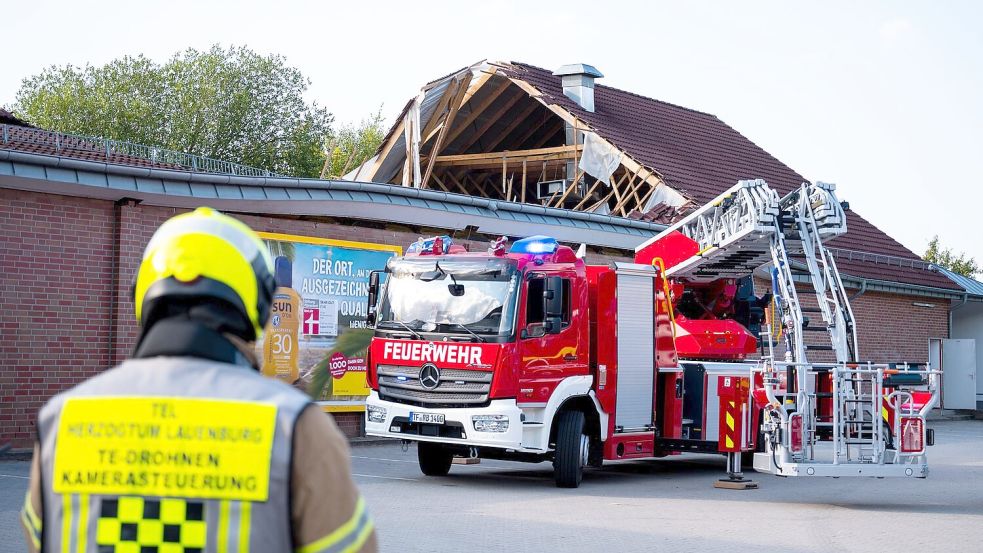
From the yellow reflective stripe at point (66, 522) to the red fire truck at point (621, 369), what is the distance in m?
10.3

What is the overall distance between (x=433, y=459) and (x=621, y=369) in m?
2.48

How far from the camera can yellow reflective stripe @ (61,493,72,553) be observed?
7.22 ft

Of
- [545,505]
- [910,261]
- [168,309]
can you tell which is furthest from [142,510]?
[910,261]

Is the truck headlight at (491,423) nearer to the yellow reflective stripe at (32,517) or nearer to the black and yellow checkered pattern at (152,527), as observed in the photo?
the yellow reflective stripe at (32,517)

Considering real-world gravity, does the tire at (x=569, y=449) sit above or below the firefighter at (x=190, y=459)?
below

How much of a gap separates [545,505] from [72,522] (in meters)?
9.61

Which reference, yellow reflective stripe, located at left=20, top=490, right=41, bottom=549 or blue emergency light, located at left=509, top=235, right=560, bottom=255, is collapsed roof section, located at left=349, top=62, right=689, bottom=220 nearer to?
blue emergency light, located at left=509, top=235, right=560, bottom=255

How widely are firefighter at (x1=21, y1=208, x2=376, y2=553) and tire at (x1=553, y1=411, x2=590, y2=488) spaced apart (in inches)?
428

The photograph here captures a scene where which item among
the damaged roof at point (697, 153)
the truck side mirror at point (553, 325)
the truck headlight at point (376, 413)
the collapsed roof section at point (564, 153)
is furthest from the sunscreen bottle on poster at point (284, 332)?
the damaged roof at point (697, 153)

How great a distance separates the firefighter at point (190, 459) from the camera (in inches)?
84.7

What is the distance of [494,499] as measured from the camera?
12.0 m

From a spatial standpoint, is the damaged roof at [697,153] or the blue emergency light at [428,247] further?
the damaged roof at [697,153]

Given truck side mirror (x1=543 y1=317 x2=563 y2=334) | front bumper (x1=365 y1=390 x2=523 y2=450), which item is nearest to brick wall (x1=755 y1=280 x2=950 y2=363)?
truck side mirror (x1=543 y1=317 x2=563 y2=334)

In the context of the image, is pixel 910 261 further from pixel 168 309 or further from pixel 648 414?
pixel 168 309
